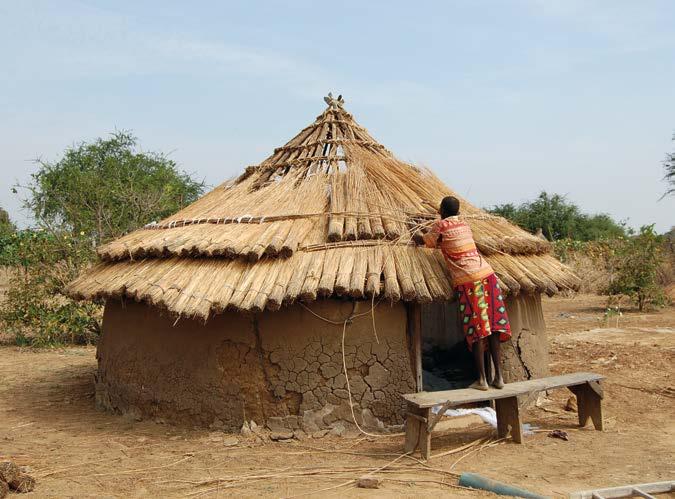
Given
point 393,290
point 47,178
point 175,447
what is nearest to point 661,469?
point 393,290

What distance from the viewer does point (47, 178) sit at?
18062mm

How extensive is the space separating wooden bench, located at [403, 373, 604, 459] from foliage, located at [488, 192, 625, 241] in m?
24.6

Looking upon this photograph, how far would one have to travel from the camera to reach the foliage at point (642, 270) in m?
14.8

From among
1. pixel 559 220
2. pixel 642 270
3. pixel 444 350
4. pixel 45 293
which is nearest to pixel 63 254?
pixel 45 293

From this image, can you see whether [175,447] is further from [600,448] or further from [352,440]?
[600,448]

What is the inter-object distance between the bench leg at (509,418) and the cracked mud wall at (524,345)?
80 cm

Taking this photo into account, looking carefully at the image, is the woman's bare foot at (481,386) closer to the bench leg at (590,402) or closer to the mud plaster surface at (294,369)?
the mud plaster surface at (294,369)

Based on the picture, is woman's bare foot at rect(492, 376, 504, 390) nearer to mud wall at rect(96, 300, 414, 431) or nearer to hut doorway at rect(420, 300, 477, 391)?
mud wall at rect(96, 300, 414, 431)

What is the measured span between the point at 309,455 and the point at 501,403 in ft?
5.24

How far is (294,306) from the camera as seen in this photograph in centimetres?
571

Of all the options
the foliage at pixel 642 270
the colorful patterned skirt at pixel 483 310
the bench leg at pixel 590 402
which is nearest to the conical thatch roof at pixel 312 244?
the colorful patterned skirt at pixel 483 310

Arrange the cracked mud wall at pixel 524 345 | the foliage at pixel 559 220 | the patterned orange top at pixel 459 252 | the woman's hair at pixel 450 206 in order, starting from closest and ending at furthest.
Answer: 1. the patterned orange top at pixel 459 252
2. the woman's hair at pixel 450 206
3. the cracked mud wall at pixel 524 345
4. the foliage at pixel 559 220

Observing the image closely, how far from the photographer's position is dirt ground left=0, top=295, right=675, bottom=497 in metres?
4.51

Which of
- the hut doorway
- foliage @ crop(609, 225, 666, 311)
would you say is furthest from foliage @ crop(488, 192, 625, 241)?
the hut doorway
